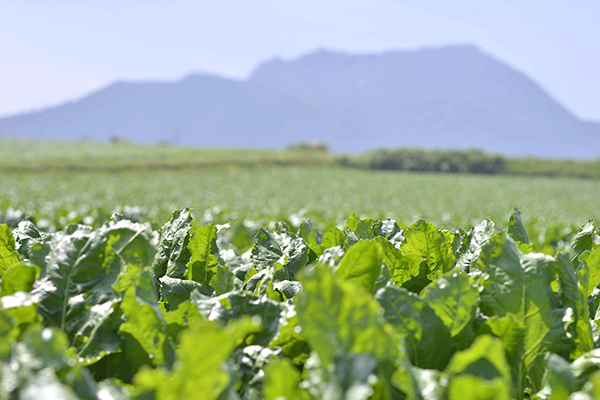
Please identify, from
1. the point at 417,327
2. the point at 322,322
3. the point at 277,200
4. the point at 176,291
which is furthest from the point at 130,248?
the point at 277,200

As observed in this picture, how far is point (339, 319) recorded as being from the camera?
2.54ft

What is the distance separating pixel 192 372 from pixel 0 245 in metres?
1.24

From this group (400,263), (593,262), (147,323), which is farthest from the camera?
(400,263)

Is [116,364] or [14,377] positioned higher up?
[14,377]

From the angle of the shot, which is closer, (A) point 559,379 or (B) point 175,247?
(A) point 559,379

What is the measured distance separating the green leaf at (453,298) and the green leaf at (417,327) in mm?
24

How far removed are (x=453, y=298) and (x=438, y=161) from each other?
232ft

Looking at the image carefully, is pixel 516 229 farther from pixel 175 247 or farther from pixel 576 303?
pixel 175 247

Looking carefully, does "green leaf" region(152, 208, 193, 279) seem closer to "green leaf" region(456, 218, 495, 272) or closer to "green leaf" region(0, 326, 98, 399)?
"green leaf" region(0, 326, 98, 399)

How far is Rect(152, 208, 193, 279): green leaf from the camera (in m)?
1.67

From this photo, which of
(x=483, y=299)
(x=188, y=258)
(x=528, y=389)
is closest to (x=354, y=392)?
(x=483, y=299)

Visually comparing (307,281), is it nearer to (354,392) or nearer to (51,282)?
(354,392)

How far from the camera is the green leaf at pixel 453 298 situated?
1.08 meters

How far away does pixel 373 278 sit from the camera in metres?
1.17
